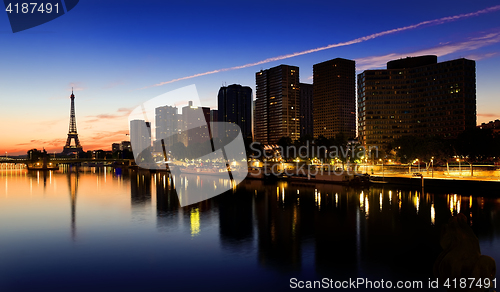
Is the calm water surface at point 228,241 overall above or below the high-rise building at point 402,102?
below

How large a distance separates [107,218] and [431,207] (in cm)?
3572

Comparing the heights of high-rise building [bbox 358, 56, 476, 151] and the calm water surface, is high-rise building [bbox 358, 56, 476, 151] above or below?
above

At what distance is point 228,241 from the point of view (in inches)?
1023

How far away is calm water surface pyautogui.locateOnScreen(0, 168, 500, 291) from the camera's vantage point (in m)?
18.3

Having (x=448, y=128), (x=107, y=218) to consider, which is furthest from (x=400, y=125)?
(x=107, y=218)

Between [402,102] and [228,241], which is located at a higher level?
[402,102]

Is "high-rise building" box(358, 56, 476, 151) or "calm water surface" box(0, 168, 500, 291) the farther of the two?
"high-rise building" box(358, 56, 476, 151)

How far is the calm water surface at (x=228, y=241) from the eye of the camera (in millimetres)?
18344

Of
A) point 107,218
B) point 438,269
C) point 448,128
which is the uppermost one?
point 448,128

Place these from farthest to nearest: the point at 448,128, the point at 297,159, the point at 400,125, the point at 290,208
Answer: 1. the point at 400,125
2. the point at 448,128
3. the point at 297,159
4. the point at 290,208

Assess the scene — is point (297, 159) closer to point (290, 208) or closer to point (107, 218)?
point (290, 208)

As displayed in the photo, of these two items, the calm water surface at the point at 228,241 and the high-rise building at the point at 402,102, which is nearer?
the calm water surface at the point at 228,241

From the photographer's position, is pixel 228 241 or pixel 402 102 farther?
pixel 402 102

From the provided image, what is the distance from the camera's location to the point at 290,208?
40.5 meters
